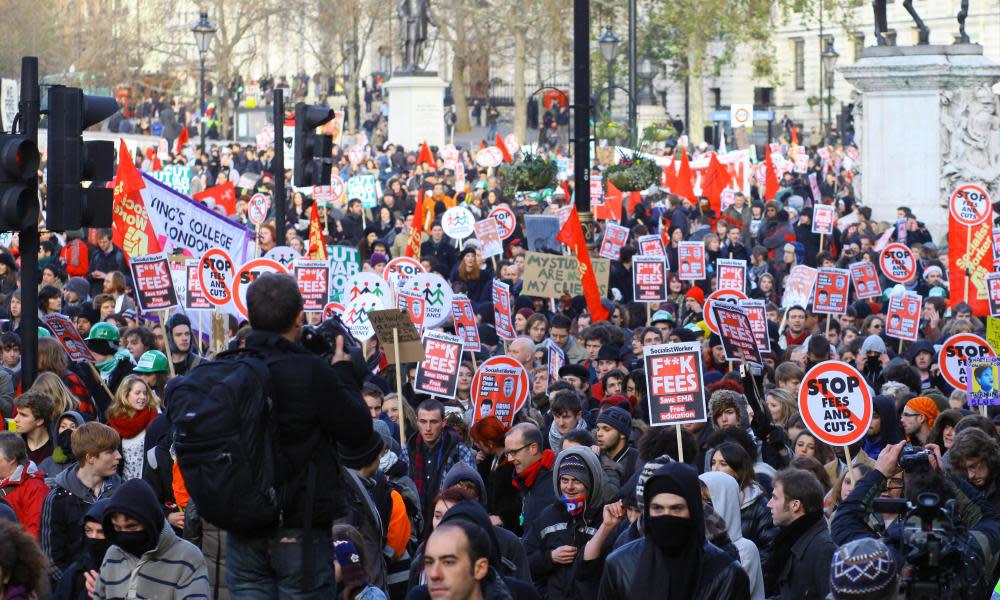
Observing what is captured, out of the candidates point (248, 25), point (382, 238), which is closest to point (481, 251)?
point (382, 238)

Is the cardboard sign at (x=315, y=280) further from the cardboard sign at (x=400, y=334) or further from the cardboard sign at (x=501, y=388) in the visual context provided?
the cardboard sign at (x=501, y=388)

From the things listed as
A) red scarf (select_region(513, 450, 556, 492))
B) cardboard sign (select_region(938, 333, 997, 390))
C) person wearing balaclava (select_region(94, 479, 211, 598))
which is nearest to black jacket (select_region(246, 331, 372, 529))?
person wearing balaclava (select_region(94, 479, 211, 598))

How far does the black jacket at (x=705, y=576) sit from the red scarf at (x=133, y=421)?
4.54 meters

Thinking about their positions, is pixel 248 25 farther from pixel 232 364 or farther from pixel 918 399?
pixel 232 364

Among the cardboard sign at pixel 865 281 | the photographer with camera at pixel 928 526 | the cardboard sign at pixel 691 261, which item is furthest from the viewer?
the cardboard sign at pixel 691 261

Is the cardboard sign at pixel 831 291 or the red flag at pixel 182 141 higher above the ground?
the red flag at pixel 182 141

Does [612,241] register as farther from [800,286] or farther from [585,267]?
[800,286]

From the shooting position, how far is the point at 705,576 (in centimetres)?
589

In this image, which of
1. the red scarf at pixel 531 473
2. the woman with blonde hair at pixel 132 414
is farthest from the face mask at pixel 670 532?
the woman with blonde hair at pixel 132 414

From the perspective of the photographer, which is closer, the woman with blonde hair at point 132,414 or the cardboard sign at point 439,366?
the woman with blonde hair at point 132,414

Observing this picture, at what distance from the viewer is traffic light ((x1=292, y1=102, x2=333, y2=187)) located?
13766 millimetres

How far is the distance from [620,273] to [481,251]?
168 cm

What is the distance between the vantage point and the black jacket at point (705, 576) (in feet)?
19.2

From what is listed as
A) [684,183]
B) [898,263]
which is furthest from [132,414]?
[684,183]
